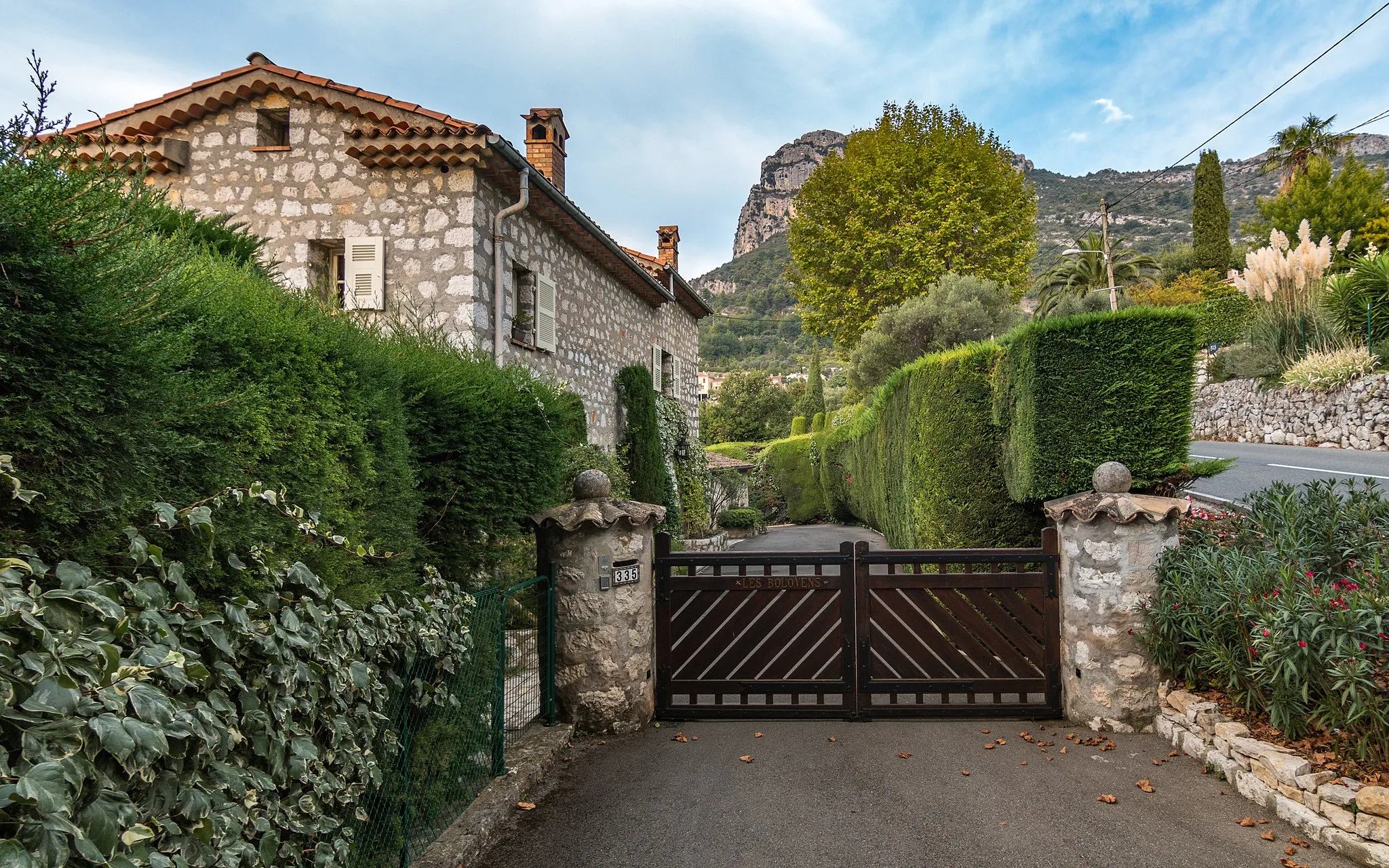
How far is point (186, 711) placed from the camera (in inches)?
61.6

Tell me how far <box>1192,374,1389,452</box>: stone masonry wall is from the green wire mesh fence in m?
13.7

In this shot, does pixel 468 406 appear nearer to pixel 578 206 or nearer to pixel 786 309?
pixel 578 206

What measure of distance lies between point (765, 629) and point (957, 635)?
146 cm

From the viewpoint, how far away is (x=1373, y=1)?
31.8ft

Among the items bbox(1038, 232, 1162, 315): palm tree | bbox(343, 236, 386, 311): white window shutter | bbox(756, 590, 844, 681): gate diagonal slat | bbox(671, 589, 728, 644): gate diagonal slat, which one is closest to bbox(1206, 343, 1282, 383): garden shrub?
bbox(1038, 232, 1162, 315): palm tree

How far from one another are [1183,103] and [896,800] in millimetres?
18442

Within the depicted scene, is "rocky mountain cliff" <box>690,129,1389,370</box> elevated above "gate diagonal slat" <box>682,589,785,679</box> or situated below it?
above

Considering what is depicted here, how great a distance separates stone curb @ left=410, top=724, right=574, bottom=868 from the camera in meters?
3.27

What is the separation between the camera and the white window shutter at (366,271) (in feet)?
27.3

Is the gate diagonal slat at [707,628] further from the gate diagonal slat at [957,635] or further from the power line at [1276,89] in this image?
the power line at [1276,89]

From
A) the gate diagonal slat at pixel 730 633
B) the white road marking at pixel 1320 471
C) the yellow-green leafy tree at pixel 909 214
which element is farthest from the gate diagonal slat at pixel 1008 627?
the yellow-green leafy tree at pixel 909 214

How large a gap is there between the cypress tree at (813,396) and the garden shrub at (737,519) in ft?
76.9

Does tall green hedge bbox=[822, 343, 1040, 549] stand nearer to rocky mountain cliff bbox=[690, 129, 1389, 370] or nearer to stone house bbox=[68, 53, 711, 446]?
stone house bbox=[68, 53, 711, 446]

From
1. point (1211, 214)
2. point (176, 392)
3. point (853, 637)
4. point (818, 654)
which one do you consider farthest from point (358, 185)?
point (1211, 214)
